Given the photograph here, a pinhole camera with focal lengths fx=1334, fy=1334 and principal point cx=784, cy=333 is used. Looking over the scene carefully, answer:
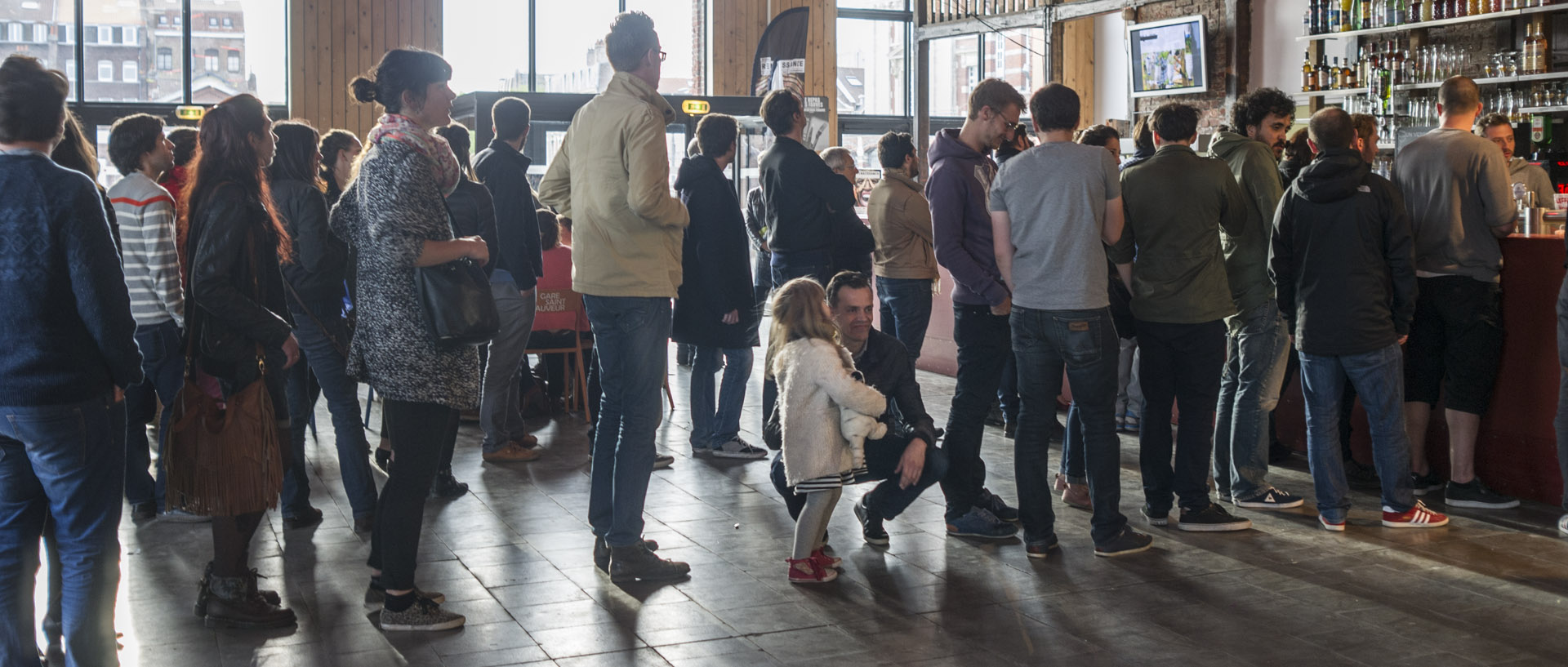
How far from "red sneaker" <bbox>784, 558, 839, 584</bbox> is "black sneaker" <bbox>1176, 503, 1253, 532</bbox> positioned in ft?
4.63

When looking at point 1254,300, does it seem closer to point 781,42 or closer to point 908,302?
point 908,302

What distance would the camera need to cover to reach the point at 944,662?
3.34 meters

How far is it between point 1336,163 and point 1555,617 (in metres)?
1.64

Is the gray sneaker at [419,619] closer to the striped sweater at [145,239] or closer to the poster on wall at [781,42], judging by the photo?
the striped sweater at [145,239]

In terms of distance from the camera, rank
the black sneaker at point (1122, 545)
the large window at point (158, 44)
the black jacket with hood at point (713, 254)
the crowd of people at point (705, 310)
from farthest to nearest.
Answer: the large window at point (158, 44)
the black jacket with hood at point (713, 254)
the black sneaker at point (1122, 545)
the crowd of people at point (705, 310)

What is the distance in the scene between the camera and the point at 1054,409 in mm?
4297

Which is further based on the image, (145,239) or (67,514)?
(145,239)

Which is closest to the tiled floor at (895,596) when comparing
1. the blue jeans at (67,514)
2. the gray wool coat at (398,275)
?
the blue jeans at (67,514)

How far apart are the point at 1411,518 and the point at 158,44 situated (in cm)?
1361

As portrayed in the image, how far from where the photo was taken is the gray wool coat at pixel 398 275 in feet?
10.8

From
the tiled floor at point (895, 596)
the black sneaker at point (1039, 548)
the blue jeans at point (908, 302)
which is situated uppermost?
the blue jeans at point (908, 302)

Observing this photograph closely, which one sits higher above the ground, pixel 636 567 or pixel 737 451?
pixel 737 451

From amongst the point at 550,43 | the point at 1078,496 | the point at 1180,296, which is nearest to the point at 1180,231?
the point at 1180,296

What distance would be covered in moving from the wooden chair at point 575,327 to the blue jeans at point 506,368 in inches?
30.1
